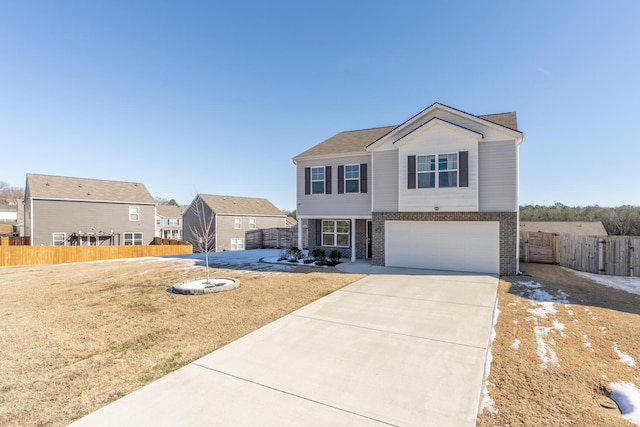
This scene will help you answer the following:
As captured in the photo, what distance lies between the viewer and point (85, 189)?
1006 inches

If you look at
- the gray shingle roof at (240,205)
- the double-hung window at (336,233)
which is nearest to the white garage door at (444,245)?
the double-hung window at (336,233)

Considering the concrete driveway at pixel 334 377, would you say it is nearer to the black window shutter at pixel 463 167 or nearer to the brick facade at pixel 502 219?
the brick facade at pixel 502 219

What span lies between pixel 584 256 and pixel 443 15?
39.9 ft

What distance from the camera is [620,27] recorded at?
10.1 m

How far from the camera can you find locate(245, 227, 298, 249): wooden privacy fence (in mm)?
22259

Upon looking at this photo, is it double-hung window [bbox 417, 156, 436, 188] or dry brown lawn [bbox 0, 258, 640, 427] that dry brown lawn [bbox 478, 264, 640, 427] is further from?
double-hung window [bbox 417, 156, 436, 188]

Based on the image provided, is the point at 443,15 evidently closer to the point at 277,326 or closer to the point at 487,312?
the point at 487,312

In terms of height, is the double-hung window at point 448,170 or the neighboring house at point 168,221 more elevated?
the double-hung window at point 448,170

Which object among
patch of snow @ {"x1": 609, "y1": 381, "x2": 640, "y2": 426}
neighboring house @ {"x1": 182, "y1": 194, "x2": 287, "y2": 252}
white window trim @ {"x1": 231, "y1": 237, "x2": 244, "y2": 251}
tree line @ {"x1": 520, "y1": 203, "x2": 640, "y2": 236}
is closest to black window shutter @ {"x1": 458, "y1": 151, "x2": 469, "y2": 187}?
patch of snow @ {"x1": 609, "y1": 381, "x2": 640, "y2": 426}

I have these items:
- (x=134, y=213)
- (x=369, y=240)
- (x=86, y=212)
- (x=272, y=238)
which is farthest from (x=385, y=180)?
(x=86, y=212)

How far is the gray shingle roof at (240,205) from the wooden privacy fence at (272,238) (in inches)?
312

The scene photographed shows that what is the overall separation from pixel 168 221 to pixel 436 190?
143 ft

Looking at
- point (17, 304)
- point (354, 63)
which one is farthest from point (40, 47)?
point (354, 63)

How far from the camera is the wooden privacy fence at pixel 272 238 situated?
22.3 meters
